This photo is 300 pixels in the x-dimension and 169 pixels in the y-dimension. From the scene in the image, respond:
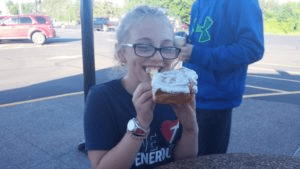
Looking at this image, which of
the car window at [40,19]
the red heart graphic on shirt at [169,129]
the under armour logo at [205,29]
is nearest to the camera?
the red heart graphic on shirt at [169,129]

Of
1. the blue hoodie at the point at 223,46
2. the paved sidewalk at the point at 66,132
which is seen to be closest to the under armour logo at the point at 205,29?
the blue hoodie at the point at 223,46

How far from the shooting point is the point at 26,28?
19.4 metres

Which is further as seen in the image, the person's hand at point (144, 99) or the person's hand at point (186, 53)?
the person's hand at point (186, 53)

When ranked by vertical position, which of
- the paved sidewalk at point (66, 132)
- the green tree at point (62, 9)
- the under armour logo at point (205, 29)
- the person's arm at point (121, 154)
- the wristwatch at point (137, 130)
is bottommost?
the paved sidewalk at point (66, 132)

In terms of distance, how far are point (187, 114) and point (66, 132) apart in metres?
3.59

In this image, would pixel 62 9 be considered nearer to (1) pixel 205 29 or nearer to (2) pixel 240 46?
(1) pixel 205 29

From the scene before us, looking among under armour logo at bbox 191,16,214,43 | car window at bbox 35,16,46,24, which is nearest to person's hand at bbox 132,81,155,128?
under armour logo at bbox 191,16,214,43

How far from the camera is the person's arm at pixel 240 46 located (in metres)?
2.08

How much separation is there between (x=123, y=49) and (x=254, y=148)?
10.9 feet

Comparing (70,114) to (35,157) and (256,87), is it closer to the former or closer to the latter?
(35,157)

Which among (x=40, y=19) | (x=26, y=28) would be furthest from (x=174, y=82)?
(x=40, y=19)

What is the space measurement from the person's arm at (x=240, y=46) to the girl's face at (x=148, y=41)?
542 mm

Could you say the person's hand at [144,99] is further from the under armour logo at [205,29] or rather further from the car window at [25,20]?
the car window at [25,20]

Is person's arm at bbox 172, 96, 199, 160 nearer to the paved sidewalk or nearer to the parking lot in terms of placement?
the parking lot
